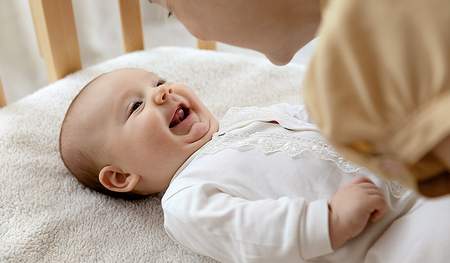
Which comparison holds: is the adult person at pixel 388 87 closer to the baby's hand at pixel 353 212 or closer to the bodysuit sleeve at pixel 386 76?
the bodysuit sleeve at pixel 386 76

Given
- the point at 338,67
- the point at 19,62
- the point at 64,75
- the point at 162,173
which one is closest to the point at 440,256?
the point at 338,67

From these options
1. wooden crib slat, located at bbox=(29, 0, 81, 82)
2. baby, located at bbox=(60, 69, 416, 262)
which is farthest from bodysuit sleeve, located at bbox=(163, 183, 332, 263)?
wooden crib slat, located at bbox=(29, 0, 81, 82)

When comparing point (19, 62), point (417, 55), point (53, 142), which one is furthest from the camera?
point (19, 62)

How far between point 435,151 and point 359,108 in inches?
3.6

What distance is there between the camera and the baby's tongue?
100 centimetres

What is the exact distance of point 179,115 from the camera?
1014mm

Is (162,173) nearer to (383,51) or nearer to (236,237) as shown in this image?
(236,237)

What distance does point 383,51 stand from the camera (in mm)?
365

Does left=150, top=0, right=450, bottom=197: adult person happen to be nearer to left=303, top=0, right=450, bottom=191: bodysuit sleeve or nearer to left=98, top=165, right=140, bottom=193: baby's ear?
left=303, top=0, right=450, bottom=191: bodysuit sleeve

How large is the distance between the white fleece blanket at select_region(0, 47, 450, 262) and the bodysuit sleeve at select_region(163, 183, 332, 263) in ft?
0.37

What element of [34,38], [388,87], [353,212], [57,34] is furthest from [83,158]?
[34,38]

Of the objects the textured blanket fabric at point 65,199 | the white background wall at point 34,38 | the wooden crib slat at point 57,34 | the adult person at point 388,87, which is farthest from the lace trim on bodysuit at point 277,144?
the white background wall at point 34,38

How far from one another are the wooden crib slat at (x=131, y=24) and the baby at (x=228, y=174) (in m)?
0.48

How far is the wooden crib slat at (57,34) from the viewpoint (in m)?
1.32
